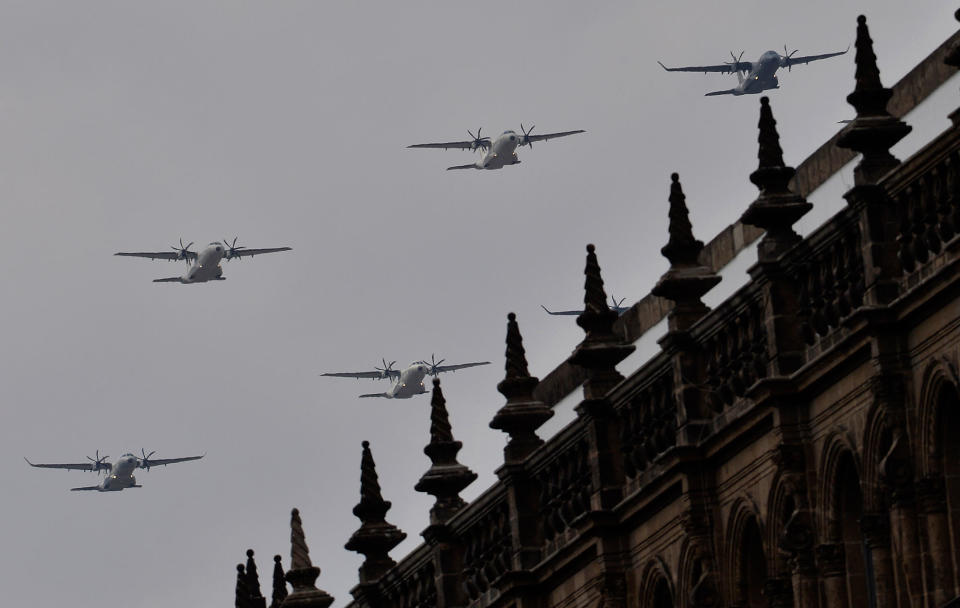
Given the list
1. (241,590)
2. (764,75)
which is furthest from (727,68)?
(241,590)

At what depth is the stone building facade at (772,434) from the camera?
4619cm

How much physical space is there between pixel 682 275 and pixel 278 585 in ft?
69.5

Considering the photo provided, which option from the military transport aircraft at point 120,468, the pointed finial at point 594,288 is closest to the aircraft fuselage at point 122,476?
the military transport aircraft at point 120,468

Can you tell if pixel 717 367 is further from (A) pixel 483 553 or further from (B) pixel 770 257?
(A) pixel 483 553

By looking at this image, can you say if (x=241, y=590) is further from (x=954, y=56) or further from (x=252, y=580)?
(x=954, y=56)

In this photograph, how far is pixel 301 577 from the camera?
70250 millimetres

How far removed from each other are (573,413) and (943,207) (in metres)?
20.4

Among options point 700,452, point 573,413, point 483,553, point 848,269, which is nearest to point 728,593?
point 700,452

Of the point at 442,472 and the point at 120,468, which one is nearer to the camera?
the point at 442,472

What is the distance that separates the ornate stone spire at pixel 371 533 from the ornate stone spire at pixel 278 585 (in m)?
5.35

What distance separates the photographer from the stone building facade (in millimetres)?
46188

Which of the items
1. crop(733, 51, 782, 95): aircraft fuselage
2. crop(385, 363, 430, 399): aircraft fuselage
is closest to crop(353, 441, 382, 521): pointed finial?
crop(733, 51, 782, 95): aircraft fuselage

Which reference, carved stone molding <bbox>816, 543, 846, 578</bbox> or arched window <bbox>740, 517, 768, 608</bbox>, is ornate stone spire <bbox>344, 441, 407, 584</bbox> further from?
carved stone molding <bbox>816, 543, 846, 578</bbox>

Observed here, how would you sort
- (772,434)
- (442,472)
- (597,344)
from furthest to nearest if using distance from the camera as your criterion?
1. (442,472)
2. (597,344)
3. (772,434)
